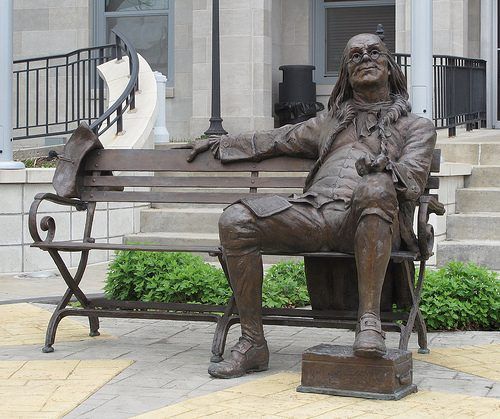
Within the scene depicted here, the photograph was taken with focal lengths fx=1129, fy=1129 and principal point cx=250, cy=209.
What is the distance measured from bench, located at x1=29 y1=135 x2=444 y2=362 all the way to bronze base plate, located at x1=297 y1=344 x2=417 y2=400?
48cm

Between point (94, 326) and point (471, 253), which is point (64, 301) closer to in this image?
point (94, 326)

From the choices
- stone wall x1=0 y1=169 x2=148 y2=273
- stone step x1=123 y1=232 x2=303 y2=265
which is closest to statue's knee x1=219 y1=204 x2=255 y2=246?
stone wall x1=0 y1=169 x2=148 y2=273

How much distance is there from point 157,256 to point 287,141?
206 centimetres

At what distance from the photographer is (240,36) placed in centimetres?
1575

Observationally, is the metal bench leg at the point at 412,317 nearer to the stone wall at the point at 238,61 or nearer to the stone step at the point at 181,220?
the stone step at the point at 181,220

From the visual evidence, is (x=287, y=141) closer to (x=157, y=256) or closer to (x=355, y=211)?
(x=355, y=211)

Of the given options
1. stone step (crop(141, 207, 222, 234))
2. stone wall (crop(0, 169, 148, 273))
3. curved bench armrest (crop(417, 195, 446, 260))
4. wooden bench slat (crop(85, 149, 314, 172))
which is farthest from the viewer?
stone step (crop(141, 207, 222, 234))

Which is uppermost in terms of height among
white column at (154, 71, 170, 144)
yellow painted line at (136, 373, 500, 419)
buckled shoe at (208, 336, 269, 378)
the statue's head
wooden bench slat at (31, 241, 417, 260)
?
white column at (154, 71, 170, 144)

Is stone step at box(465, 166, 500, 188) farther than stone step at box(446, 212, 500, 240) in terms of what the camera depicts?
Yes

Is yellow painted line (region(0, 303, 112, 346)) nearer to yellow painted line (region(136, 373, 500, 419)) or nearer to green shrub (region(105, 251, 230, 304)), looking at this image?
green shrub (region(105, 251, 230, 304))

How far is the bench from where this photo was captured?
20.0ft

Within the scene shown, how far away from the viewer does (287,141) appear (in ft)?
21.5

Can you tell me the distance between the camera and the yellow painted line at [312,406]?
4965mm

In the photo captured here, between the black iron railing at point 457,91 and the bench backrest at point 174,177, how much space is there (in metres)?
6.07
